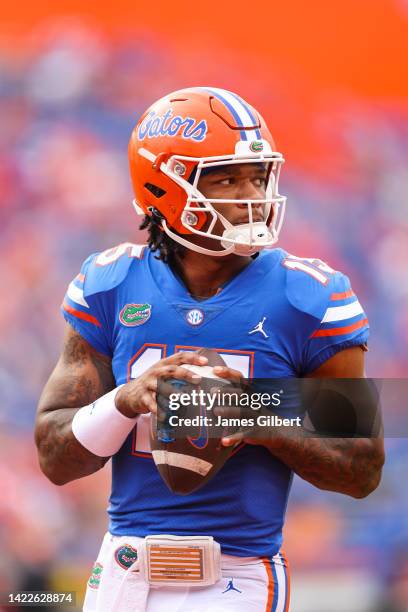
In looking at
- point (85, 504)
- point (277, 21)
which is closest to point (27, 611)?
point (85, 504)

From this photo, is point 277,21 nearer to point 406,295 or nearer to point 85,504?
point 406,295

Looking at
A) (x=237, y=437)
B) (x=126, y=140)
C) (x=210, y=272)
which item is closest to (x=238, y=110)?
(x=210, y=272)

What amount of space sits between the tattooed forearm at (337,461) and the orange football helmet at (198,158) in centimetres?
46

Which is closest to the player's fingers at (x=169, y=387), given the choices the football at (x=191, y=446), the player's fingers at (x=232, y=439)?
the football at (x=191, y=446)

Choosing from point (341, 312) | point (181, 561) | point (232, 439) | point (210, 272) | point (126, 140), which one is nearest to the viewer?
point (232, 439)

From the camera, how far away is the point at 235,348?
2400mm

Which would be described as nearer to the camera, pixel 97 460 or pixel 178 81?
pixel 97 460

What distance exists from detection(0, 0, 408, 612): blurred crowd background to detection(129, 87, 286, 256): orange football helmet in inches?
74.7

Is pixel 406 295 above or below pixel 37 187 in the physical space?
below

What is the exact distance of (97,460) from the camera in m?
2.52

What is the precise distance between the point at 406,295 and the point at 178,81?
4.42ft

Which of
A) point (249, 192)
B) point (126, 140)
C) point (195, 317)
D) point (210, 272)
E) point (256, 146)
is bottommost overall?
point (195, 317)

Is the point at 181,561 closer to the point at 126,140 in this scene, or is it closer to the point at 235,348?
the point at 235,348

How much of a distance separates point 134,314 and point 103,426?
279 millimetres
